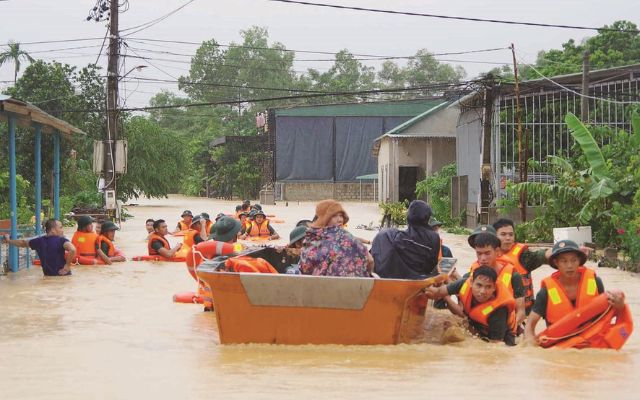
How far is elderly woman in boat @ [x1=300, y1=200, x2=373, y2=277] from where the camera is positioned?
8719 mm

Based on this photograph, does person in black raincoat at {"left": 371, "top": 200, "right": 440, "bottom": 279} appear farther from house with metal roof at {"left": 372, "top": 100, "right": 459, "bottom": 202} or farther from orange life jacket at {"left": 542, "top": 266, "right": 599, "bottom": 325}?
house with metal roof at {"left": 372, "top": 100, "right": 459, "bottom": 202}

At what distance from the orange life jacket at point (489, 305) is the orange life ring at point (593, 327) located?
20.9 inches

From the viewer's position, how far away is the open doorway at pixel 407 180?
47.8m

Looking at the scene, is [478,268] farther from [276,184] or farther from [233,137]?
[233,137]

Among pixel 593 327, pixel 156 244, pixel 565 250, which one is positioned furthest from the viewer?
pixel 156 244

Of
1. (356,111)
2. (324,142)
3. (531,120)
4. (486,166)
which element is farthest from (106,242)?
(356,111)

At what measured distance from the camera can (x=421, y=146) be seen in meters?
45.1

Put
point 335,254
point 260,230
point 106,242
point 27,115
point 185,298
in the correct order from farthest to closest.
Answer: point 260,230, point 106,242, point 27,115, point 185,298, point 335,254

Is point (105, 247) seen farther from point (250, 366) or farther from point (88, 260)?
point (250, 366)

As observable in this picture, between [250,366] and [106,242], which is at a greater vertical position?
[106,242]

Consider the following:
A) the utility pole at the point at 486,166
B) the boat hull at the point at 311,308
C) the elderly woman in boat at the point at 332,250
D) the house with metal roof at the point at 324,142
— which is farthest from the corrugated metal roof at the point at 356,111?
the boat hull at the point at 311,308

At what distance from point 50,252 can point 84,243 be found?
229cm

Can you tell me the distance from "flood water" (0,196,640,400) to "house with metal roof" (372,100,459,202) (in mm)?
33169

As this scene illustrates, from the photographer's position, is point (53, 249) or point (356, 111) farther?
point (356, 111)
